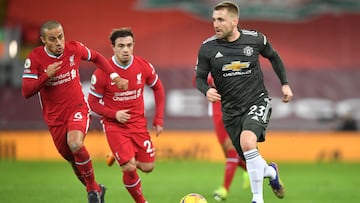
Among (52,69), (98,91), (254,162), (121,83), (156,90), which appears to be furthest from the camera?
(156,90)

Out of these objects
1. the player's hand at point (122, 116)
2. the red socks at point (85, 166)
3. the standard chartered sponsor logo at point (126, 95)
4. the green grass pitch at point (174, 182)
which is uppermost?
the standard chartered sponsor logo at point (126, 95)

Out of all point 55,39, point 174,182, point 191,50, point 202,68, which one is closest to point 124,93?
point 55,39

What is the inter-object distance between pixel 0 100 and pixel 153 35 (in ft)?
14.9

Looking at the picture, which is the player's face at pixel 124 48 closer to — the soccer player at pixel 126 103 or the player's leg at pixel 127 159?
the soccer player at pixel 126 103

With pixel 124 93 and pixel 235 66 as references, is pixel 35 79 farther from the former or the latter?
pixel 235 66

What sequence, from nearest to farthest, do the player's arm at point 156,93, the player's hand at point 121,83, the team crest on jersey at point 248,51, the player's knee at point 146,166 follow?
the team crest on jersey at point 248,51 < the player's hand at point 121,83 < the player's knee at point 146,166 < the player's arm at point 156,93

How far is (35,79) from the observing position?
32.5 feet

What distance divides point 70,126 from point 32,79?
0.75m

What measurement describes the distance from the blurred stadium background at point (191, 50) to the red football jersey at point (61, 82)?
30.0 ft

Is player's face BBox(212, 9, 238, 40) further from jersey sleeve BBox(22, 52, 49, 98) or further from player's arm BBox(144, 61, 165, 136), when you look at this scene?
jersey sleeve BBox(22, 52, 49, 98)

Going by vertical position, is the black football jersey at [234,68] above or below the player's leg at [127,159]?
above

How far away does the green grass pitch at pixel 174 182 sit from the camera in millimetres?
11961

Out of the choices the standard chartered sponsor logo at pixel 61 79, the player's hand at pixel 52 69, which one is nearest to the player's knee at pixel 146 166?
the standard chartered sponsor logo at pixel 61 79

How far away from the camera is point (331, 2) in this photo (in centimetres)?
2255
